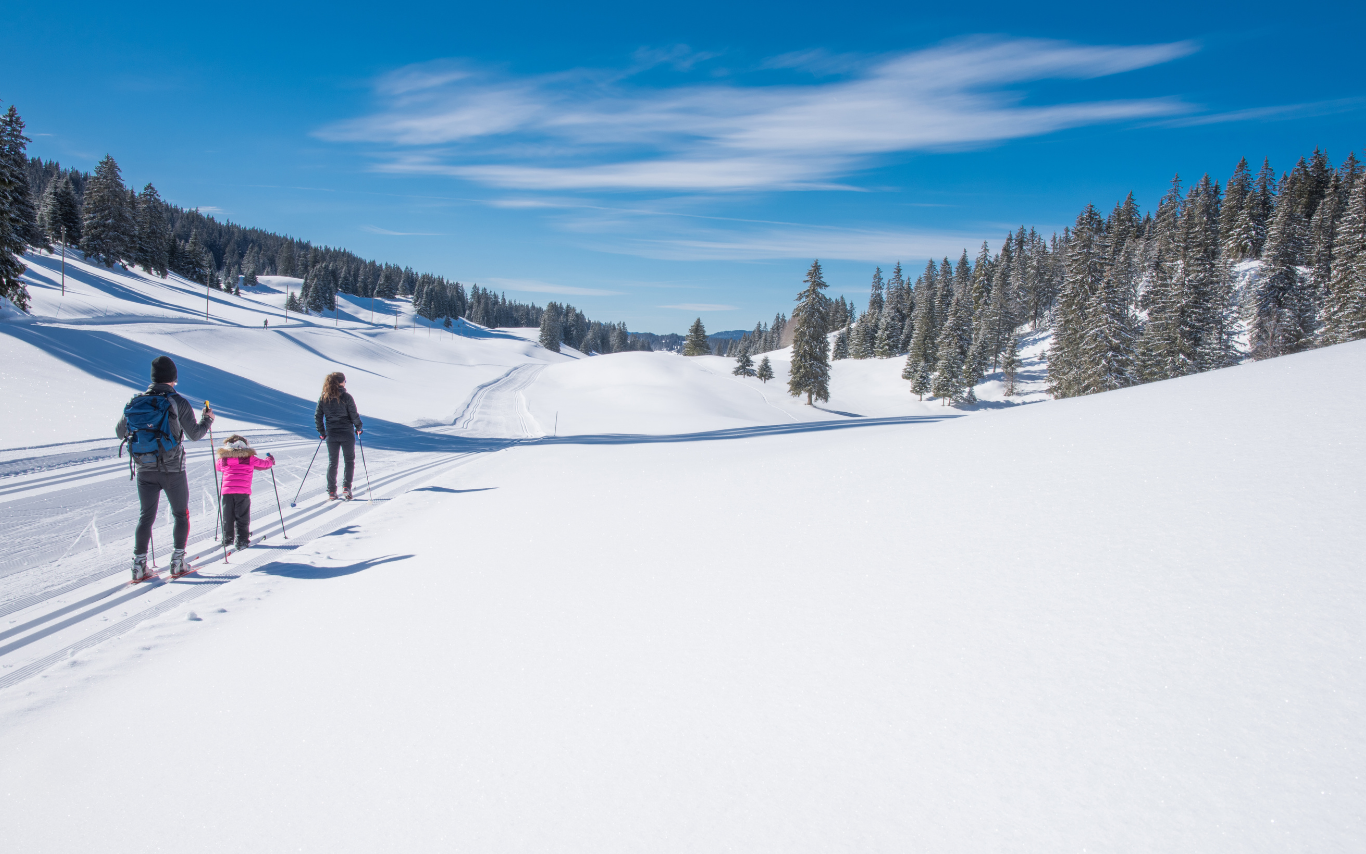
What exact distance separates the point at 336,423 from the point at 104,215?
86.3 meters

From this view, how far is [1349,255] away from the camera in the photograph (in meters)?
35.7

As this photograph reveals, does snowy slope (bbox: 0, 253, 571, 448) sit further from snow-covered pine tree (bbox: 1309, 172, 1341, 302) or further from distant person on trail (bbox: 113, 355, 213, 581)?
snow-covered pine tree (bbox: 1309, 172, 1341, 302)

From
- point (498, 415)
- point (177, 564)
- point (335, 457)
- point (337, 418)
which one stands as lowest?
point (498, 415)

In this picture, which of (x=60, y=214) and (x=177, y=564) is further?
(x=60, y=214)

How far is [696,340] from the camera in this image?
9581 cm

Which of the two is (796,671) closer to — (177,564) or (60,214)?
(177,564)

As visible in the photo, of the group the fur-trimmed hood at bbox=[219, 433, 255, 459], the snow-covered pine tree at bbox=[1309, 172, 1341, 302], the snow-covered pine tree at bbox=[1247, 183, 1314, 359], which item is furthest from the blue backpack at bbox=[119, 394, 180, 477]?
the snow-covered pine tree at bbox=[1309, 172, 1341, 302]

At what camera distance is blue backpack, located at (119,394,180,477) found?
571 cm

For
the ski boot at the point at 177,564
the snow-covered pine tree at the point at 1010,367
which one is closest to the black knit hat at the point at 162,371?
the ski boot at the point at 177,564

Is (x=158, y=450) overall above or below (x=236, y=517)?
above

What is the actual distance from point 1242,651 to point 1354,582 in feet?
3.23

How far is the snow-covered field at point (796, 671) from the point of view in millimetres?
2389

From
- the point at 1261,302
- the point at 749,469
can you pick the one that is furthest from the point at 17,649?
the point at 1261,302

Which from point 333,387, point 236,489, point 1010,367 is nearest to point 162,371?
point 236,489
